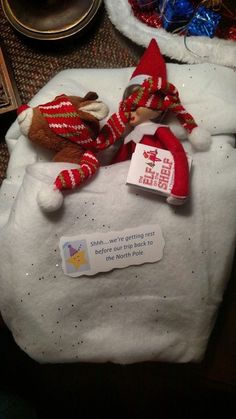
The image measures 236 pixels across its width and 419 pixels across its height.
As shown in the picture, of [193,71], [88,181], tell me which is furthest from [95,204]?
[193,71]

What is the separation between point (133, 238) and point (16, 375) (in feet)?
1.58

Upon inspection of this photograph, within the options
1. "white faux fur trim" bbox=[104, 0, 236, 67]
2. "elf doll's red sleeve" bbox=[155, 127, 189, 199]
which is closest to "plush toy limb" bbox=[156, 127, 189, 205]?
"elf doll's red sleeve" bbox=[155, 127, 189, 199]

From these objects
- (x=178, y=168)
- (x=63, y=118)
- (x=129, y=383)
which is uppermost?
(x=63, y=118)

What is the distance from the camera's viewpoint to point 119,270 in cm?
79

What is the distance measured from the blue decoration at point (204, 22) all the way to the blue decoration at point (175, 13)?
0.05 feet

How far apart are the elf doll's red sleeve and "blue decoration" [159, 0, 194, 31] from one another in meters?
0.35

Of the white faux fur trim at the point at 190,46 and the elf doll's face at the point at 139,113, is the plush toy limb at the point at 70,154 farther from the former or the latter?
the white faux fur trim at the point at 190,46

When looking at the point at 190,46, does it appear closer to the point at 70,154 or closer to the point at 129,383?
the point at 70,154

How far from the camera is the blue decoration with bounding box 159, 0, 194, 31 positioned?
0.96 m

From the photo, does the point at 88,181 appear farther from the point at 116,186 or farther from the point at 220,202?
the point at 220,202

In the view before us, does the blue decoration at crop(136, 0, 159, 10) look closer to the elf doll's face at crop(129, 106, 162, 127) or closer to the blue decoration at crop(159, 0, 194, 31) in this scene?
the blue decoration at crop(159, 0, 194, 31)

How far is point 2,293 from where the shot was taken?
0.81 meters

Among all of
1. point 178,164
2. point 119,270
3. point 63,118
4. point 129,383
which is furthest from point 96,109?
point 129,383

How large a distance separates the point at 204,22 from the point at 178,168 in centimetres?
44
